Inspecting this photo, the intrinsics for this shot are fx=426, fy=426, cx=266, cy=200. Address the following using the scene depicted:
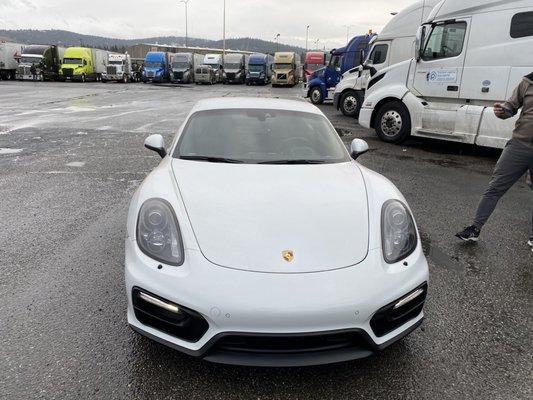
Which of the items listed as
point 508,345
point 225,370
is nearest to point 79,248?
point 225,370

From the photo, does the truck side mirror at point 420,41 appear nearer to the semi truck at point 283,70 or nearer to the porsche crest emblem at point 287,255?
the porsche crest emblem at point 287,255

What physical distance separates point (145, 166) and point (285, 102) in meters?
3.67

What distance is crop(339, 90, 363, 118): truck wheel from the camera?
50.9 feet

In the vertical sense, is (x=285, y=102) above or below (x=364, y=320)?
above

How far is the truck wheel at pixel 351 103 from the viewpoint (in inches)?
611

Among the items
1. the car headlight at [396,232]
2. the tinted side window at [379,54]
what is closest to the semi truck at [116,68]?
the tinted side window at [379,54]

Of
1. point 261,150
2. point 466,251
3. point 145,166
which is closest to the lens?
point 261,150

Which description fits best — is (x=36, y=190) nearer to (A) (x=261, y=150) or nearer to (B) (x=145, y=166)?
(B) (x=145, y=166)

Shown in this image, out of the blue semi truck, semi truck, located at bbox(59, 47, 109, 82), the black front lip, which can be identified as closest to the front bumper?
the black front lip

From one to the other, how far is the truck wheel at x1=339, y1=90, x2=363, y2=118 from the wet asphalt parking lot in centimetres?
961

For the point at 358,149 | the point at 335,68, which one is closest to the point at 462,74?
the point at 358,149

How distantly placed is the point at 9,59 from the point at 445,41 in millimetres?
41279

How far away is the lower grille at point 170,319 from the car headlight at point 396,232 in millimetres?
1076

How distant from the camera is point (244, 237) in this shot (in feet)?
7.64
